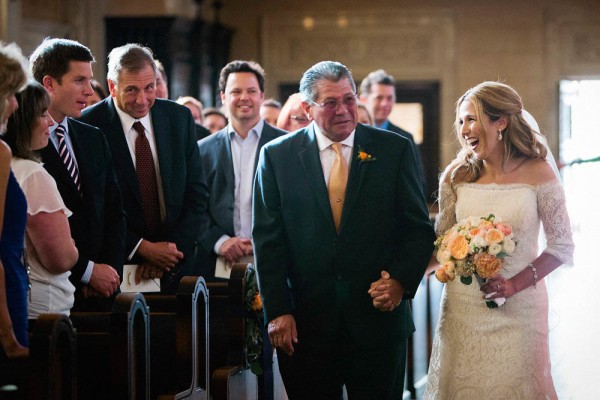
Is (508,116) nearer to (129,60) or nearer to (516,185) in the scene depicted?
(516,185)

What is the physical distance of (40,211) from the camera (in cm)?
357

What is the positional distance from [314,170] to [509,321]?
1.03 meters

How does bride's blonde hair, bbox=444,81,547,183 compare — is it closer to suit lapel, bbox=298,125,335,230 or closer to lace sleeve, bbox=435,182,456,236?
lace sleeve, bbox=435,182,456,236

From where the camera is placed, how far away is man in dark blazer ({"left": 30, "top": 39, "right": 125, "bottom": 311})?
14.0 ft

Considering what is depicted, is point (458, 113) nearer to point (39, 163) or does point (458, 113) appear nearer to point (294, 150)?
point (294, 150)

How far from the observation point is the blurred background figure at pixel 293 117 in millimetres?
6523

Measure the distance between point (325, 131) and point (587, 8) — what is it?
38.0ft

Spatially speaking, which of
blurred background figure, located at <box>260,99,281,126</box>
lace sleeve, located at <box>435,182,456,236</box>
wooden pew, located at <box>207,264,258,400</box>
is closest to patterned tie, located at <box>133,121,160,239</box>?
wooden pew, located at <box>207,264,258,400</box>

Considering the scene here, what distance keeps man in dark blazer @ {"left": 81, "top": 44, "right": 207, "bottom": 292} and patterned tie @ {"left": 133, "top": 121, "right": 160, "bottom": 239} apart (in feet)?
0.04

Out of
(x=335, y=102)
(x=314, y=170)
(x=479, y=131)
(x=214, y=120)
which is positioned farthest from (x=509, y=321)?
(x=214, y=120)

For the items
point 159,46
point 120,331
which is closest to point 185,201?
point 120,331

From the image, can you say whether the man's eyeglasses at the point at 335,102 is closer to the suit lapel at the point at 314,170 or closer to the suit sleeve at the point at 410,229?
the suit lapel at the point at 314,170

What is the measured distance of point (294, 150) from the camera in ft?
13.5

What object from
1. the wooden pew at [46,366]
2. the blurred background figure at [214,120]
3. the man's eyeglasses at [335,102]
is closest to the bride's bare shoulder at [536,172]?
the man's eyeglasses at [335,102]
